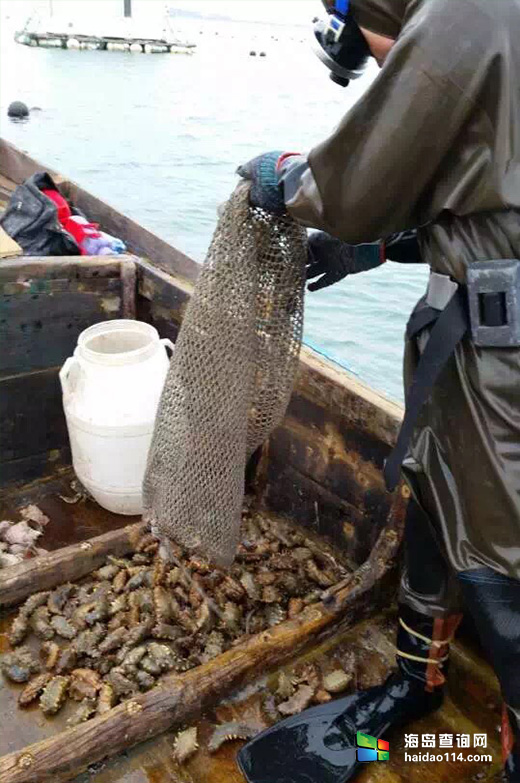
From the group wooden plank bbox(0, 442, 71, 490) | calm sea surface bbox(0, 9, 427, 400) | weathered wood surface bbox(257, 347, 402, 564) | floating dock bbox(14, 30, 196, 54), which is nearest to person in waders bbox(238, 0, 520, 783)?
weathered wood surface bbox(257, 347, 402, 564)

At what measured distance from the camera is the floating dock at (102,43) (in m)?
76.6

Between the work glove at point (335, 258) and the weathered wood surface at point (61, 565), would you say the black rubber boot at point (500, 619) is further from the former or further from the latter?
the weathered wood surface at point (61, 565)

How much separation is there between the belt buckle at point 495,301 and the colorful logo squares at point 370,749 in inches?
69.3

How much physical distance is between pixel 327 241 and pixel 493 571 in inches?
54.2

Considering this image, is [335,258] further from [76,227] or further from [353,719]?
[76,227]

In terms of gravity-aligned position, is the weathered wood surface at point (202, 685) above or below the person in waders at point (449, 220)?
below

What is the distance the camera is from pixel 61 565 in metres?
3.60

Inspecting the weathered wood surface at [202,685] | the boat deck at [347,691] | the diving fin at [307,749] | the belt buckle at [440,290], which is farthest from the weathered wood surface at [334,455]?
the belt buckle at [440,290]

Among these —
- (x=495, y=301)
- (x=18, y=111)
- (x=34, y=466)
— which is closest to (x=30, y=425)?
(x=34, y=466)

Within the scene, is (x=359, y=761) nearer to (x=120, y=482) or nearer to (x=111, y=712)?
(x=111, y=712)

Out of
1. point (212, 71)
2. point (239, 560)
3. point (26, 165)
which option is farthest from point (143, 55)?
point (239, 560)

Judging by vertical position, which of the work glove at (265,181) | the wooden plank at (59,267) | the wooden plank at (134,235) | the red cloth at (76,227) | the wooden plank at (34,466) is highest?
Answer: the work glove at (265,181)

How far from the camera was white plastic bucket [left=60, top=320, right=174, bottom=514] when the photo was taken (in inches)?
161

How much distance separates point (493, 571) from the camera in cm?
225
